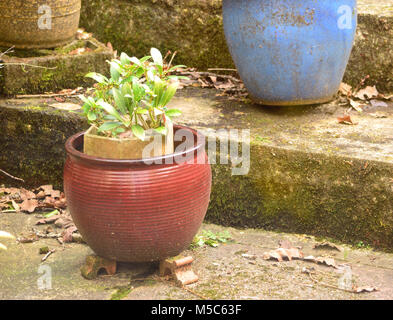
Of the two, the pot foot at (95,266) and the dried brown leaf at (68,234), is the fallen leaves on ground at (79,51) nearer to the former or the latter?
the dried brown leaf at (68,234)

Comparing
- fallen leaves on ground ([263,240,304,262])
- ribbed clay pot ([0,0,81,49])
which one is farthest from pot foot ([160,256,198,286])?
ribbed clay pot ([0,0,81,49])

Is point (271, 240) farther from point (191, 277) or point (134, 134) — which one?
point (134, 134)

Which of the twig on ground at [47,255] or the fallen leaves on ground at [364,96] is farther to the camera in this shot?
the fallen leaves on ground at [364,96]

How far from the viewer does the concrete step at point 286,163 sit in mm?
3219

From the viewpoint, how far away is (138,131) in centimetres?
267

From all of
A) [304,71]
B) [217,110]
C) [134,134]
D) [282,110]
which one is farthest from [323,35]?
[134,134]

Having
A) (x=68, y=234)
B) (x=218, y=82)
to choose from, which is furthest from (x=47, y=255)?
(x=218, y=82)

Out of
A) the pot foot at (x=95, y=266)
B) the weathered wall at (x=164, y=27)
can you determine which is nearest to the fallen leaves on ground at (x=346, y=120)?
the weathered wall at (x=164, y=27)

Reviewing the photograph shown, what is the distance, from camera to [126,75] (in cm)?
284

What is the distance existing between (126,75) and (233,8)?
3.87 ft

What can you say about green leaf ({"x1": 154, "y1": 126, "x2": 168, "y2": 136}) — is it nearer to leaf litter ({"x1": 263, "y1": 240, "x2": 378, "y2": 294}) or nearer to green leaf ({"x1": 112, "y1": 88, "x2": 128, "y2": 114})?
green leaf ({"x1": 112, "y1": 88, "x2": 128, "y2": 114})

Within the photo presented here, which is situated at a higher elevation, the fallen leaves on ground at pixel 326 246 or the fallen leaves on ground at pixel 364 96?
the fallen leaves on ground at pixel 364 96

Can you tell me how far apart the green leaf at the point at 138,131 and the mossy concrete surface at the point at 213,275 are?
69cm

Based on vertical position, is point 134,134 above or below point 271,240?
above
